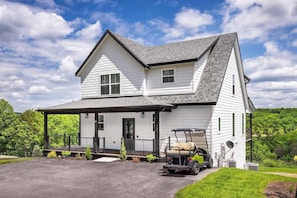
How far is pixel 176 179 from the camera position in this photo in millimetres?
11648

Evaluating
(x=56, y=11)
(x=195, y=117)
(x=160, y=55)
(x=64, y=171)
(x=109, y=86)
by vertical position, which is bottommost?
(x=64, y=171)

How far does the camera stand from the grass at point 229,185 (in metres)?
9.22


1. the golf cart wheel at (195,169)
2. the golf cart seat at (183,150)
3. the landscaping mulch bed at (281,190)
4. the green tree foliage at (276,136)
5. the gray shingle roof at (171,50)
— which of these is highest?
the gray shingle roof at (171,50)

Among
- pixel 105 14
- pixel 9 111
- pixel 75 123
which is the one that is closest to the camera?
pixel 105 14

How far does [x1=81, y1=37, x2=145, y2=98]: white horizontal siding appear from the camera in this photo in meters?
20.1

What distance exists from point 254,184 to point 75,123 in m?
47.0

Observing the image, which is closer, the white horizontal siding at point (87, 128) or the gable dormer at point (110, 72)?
the gable dormer at point (110, 72)

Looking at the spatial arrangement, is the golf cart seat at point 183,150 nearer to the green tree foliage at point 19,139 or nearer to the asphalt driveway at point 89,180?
the asphalt driveway at point 89,180

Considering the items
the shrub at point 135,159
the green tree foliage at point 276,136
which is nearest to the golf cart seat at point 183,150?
the shrub at point 135,159

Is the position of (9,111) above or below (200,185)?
above

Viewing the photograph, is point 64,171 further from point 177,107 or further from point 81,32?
point 81,32

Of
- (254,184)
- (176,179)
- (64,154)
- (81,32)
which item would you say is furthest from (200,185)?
(81,32)

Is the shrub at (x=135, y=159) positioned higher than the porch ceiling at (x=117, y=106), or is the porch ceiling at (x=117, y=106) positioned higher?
the porch ceiling at (x=117, y=106)

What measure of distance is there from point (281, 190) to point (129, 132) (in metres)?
11.8
